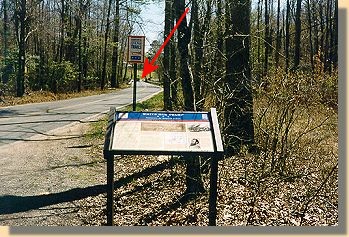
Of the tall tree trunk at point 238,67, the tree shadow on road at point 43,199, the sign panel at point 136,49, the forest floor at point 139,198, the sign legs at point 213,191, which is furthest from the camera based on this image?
the sign panel at point 136,49

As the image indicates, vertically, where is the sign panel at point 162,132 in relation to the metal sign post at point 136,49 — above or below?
below

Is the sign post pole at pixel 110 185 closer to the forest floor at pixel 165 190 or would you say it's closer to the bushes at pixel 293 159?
the forest floor at pixel 165 190

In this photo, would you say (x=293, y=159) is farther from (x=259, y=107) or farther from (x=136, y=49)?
(x=136, y=49)

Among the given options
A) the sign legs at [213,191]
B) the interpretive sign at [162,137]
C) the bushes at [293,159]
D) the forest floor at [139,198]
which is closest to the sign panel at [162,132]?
the interpretive sign at [162,137]

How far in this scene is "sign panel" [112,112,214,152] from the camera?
4.56m

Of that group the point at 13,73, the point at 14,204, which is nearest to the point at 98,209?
the point at 14,204

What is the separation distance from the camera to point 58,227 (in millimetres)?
5223

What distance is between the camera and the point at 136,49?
918cm

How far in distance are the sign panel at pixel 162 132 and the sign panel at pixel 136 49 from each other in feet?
13.7

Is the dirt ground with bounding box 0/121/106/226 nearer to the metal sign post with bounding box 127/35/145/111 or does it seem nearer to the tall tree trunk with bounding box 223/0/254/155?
the metal sign post with bounding box 127/35/145/111

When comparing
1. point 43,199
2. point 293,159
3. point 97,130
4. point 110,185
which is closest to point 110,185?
point 110,185

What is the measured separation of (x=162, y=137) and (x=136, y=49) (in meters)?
4.99

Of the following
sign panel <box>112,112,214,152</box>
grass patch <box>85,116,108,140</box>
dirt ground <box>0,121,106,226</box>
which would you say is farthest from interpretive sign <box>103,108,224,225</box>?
grass patch <box>85,116,108,140</box>

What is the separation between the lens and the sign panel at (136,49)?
9055 mm
